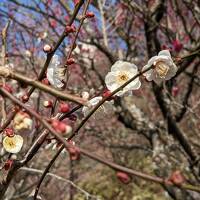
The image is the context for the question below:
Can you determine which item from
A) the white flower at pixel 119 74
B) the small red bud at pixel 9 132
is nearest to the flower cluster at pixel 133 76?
the white flower at pixel 119 74

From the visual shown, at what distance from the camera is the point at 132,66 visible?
1848 mm

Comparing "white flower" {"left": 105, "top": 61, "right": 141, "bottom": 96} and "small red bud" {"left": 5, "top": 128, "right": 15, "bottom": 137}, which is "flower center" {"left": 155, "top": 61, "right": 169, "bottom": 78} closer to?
"white flower" {"left": 105, "top": 61, "right": 141, "bottom": 96}

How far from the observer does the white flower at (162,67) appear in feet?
5.33

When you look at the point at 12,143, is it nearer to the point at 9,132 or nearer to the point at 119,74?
the point at 9,132

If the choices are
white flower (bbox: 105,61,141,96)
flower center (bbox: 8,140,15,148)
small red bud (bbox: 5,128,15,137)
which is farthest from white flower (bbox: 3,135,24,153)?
white flower (bbox: 105,61,141,96)

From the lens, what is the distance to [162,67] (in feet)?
5.58

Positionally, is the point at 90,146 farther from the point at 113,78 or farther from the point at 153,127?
the point at 113,78

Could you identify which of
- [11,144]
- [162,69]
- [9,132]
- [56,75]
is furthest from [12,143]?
[162,69]

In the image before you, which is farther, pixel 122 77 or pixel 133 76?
pixel 122 77

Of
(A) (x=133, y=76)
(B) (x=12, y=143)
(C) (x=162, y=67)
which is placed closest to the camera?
(A) (x=133, y=76)

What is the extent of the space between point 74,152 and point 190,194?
3633mm

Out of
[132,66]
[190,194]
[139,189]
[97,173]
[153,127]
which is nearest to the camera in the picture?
[132,66]

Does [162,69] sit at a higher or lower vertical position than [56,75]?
lower

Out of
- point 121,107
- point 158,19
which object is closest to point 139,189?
point 121,107
